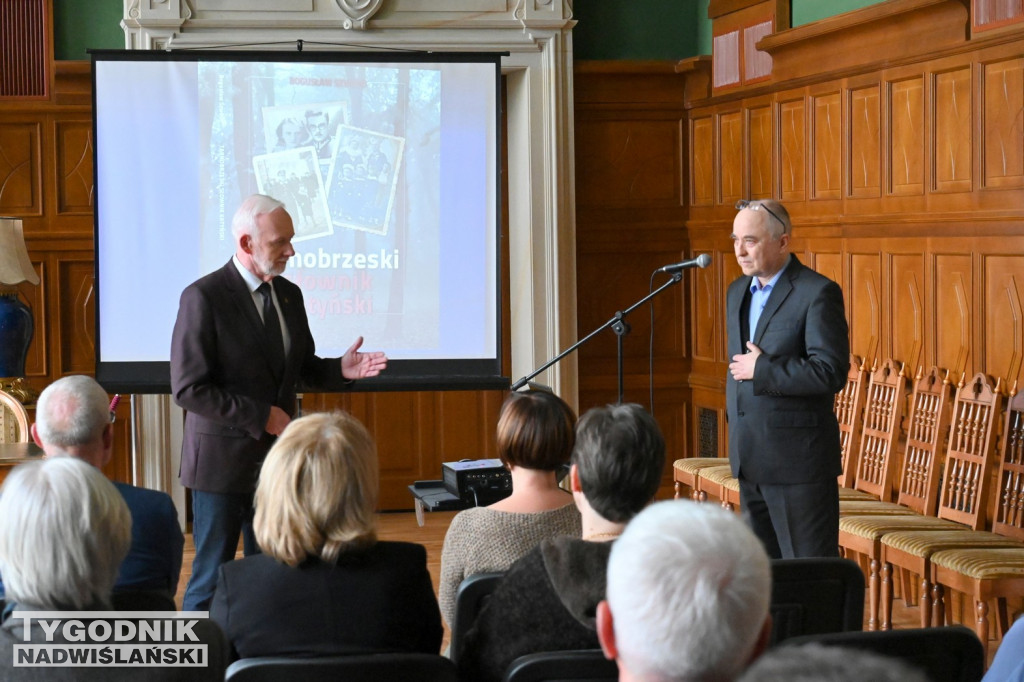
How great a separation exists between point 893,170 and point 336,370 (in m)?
2.85

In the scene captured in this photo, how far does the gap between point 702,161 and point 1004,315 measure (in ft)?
8.88

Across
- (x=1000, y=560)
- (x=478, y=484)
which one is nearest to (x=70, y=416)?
(x=478, y=484)

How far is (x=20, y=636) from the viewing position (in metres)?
1.82

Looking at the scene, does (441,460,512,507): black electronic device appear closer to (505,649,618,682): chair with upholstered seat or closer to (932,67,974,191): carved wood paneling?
(505,649,618,682): chair with upholstered seat

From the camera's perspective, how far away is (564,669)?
1817 millimetres

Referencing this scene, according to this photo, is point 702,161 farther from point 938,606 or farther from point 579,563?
point 579,563

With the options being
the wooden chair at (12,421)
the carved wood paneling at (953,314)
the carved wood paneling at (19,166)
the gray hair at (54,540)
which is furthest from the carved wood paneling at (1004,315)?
the carved wood paneling at (19,166)

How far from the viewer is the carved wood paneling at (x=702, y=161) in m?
6.89

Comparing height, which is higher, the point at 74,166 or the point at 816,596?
the point at 74,166

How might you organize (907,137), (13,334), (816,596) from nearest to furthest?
(816,596)
(907,137)
(13,334)

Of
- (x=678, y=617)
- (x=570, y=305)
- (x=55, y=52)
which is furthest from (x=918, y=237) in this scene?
(x=55, y=52)

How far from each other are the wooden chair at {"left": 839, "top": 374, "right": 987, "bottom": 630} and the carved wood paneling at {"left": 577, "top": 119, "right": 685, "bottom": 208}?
283 cm

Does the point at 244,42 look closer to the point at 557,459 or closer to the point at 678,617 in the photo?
the point at 557,459

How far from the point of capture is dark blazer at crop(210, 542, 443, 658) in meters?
2.05
